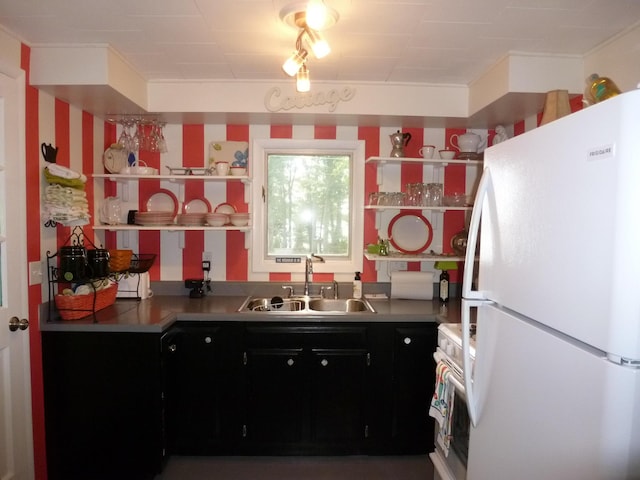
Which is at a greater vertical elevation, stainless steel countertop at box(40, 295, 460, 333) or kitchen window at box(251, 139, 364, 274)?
kitchen window at box(251, 139, 364, 274)

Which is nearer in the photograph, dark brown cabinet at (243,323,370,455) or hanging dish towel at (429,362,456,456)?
hanging dish towel at (429,362,456,456)

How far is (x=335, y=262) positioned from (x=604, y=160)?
2302 mm

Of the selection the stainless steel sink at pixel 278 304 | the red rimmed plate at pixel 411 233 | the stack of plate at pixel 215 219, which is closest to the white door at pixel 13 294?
the stack of plate at pixel 215 219

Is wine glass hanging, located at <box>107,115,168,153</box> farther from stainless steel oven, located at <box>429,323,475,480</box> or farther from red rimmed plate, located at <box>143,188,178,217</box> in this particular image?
Result: stainless steel oven, located at <box>429,323,475,480</box>

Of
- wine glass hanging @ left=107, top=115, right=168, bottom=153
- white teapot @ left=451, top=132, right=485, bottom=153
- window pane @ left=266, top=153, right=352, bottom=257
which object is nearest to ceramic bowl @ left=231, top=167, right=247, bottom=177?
window pane @ left=266, top=153, right=352, bottom=257

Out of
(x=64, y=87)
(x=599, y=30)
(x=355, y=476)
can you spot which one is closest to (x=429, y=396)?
(x=355, y=476)

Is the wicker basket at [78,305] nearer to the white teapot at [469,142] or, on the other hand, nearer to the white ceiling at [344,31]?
the white ceiling at [344,31]

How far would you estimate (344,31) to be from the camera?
1.93 metres

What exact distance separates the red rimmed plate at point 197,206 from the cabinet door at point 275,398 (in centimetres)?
114

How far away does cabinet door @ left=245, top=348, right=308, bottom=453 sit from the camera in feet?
7.97

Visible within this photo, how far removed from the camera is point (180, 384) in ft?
7.89

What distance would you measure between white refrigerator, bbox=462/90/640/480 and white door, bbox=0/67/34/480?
6.95 ft

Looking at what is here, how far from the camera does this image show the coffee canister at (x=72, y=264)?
7.20 feet

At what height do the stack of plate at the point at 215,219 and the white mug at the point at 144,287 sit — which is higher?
the stack of plate at the point at 215,219
